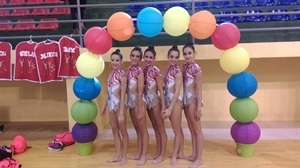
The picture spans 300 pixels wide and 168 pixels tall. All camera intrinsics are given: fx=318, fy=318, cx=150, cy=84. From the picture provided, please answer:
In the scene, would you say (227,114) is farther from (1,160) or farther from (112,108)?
(1,160)

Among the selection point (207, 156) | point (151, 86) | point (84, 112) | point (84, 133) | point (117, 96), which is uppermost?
point (151, 86)

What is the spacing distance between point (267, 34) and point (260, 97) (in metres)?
1.00

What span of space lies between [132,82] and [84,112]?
2.24 ft

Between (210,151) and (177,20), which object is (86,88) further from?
(210,151)

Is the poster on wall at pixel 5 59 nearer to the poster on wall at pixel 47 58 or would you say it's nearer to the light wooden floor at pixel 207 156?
the poster on wall at pixel 47 58

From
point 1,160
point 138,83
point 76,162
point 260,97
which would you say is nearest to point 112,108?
point 138,83

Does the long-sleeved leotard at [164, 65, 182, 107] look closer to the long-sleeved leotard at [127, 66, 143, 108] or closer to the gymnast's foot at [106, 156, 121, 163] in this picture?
the long-sleeved leotard at [127, 66, 143, 108]

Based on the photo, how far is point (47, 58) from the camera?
424 cm

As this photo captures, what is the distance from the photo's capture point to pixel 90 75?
11.6ft

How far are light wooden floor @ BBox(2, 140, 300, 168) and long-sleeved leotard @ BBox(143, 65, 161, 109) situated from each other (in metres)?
0.68

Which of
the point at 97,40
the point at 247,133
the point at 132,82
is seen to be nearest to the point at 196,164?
the point at 247,133

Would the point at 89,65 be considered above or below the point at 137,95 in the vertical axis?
above

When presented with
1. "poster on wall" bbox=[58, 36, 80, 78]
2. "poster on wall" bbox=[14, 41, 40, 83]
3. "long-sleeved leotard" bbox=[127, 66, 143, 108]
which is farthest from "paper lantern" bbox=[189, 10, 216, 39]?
"poster on wall" bbox=[14, 41, 40, 83]

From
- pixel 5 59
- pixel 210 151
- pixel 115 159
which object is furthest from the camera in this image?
pixel 5 59
